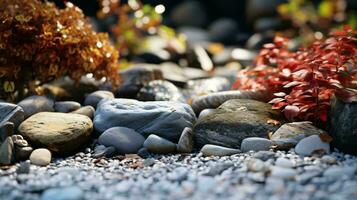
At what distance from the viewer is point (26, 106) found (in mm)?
4289

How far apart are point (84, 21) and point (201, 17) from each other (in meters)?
6.34

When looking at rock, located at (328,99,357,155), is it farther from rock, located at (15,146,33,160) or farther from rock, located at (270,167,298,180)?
rock, located at (15,146,33,160)

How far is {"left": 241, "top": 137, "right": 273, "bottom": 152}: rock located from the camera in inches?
142

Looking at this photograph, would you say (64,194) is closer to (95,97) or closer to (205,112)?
(205,112)

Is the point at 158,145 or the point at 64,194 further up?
the point at 64,194

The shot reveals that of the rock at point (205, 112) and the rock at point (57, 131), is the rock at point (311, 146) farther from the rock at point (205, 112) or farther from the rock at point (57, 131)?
the rock at point (57, 131)

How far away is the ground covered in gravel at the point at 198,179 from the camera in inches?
106

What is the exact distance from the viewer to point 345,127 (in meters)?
3.46

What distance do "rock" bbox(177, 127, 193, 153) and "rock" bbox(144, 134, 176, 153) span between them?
6 cm

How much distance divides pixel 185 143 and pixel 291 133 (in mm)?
847

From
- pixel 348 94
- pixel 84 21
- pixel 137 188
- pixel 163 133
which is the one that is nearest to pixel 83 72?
pixel 84 21

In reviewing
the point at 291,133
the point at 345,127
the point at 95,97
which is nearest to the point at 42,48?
the point at 95,97

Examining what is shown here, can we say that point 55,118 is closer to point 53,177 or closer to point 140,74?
point 53,177

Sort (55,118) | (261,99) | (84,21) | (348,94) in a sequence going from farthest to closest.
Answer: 1. (84,21)
2. (261,99)
3. (55,118)
4. (348,94)
